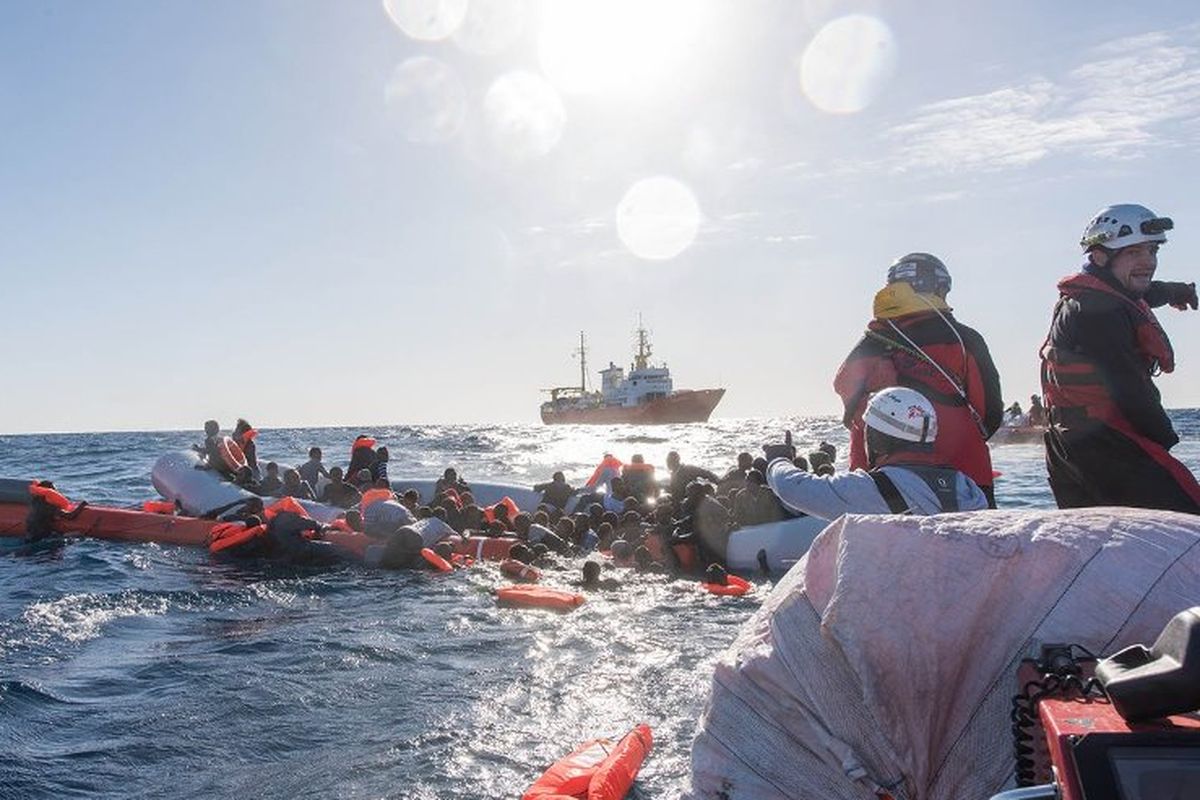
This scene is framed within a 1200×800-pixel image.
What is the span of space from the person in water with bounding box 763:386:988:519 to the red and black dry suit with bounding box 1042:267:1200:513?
83 cm

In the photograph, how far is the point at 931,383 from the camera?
15.0ft

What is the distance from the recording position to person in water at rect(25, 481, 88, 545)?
1392 centimetres

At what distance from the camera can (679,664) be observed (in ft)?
22.4

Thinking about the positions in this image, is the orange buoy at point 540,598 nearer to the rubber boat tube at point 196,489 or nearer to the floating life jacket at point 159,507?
the rubber boat tube at point 196,489

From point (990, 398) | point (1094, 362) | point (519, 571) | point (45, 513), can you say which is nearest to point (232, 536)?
point (45, 513)

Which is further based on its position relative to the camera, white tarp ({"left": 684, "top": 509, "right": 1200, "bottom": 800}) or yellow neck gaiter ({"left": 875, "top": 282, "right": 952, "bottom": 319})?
yellow neck gaiter ({"left": 875, "top": 282, "right": 952, "bottom": 319})

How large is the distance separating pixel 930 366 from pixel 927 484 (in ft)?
3.46

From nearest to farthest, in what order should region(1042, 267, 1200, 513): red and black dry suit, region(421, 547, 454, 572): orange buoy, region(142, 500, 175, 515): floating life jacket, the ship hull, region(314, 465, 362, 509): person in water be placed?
region(1042, 267, 1200, 513): red and black dry suit → region(421, 547, 454, 572): orange buoy → region(314, 465, 362, 509): person in water → region(142, 500, 175, 515): floating life jacket → the ship hull

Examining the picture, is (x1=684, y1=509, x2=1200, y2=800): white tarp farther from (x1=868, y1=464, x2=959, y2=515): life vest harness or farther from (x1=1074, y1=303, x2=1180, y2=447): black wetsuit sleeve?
(x1=1074, y1=303, x2=1180, y2=447): black wetsuit sleeve

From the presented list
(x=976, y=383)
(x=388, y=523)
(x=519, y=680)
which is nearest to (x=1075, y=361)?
(x=976, y=383)

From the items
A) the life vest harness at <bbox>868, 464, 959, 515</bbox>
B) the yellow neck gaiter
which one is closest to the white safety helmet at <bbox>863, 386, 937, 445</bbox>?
the life vest harness at <bbox>868, 464, 959, 515</bbox>

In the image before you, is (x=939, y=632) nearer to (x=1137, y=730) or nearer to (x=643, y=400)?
(x=1137, y=730)

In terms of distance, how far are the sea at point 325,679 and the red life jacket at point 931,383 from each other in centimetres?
204

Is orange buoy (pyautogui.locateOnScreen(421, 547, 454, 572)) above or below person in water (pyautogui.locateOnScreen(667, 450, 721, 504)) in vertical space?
below
